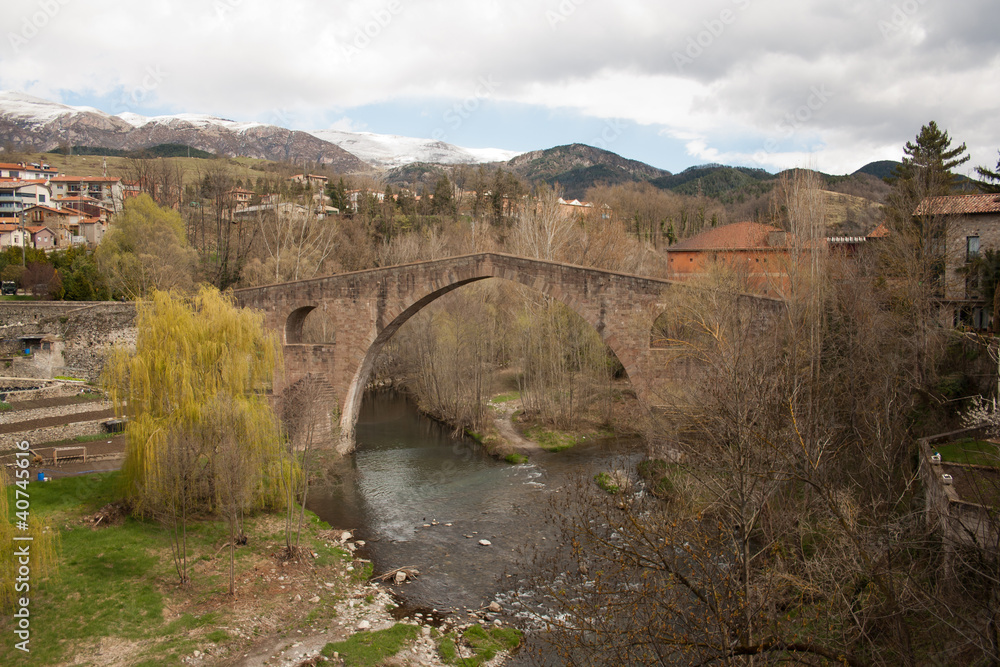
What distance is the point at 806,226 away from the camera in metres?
15.5

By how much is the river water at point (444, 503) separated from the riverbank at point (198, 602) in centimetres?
99

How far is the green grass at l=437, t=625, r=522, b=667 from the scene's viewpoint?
31.9ft

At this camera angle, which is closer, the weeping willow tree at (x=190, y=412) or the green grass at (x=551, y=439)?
the weeping willow tree at (x=190, y=412)

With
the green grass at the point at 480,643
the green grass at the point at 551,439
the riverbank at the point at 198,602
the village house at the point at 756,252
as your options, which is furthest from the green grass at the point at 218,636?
the village house at the point at 756,252

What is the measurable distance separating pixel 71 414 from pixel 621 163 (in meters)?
138

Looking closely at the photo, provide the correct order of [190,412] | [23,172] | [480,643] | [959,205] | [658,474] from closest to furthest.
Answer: [480,643], [190,412], [658,474], [959,205], [23,172]

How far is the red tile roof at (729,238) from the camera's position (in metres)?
26.4

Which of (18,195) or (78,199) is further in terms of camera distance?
(78,199)

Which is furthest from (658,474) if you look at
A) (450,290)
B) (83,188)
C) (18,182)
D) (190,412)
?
(83,188)

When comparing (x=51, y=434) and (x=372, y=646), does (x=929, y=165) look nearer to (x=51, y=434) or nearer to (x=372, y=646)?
(x=372, y=646)

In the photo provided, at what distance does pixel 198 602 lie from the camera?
1066 cm

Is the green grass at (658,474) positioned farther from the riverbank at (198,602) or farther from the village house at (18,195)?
the village house at (18,195)

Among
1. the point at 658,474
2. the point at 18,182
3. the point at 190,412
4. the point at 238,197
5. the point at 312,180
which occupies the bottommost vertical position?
the point at 658,474

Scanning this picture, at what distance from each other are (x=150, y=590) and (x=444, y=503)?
7122mm
